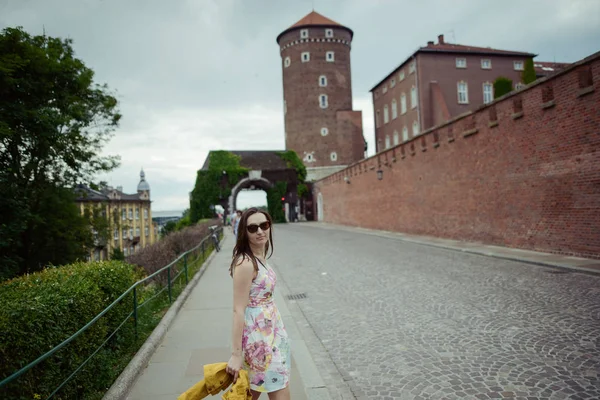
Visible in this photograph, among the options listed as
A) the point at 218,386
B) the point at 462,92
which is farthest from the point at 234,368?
the point at 462,92

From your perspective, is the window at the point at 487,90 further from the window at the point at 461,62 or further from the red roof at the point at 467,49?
the red roof at the point at 467,49

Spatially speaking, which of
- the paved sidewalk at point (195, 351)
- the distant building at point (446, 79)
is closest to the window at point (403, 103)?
the distant building at point (446, 79)

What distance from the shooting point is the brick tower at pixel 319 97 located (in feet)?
163

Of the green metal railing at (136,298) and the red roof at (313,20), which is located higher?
the red roof at (313,20)

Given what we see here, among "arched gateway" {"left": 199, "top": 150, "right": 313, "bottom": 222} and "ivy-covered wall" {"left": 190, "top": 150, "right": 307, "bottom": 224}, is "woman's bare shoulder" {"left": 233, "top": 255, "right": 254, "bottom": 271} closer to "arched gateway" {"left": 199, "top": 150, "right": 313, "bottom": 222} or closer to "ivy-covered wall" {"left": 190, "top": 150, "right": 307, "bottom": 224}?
"ivy-covered wall" {"left": 190, "top": 150, "right": 307, "bottom": 224}

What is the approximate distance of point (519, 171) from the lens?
43.8ft

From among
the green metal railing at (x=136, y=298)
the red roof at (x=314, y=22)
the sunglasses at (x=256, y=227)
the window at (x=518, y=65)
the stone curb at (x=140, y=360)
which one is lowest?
the stone curb at (x=140, y=360)

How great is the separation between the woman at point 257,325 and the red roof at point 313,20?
168 ft

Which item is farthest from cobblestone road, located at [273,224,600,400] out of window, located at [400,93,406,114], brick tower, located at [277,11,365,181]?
brick tower, located at [277,11,365,181]

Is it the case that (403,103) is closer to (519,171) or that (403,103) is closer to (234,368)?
(519,171)

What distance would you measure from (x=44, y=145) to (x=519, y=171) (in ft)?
60.9

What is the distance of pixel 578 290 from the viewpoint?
287 inches

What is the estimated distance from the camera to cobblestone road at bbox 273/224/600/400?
3943 millimetres

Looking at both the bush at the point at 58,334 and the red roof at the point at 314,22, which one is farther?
the red roof at the point at 314,22
